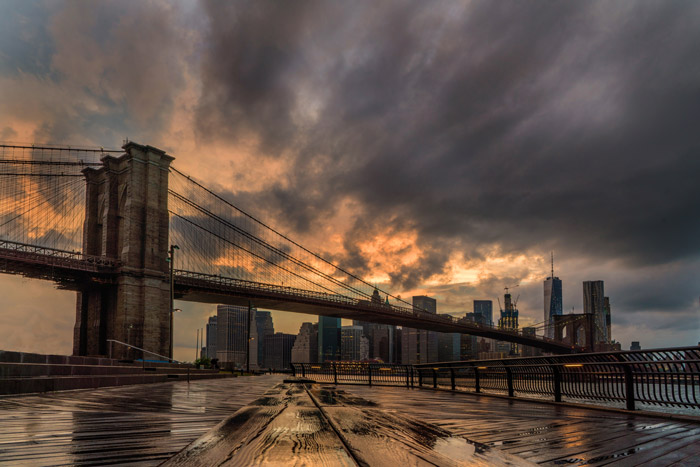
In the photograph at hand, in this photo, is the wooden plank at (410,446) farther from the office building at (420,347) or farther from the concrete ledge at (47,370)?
the office building at (420,347)

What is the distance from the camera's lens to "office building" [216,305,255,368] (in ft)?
530

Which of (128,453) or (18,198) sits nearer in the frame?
(128,453)

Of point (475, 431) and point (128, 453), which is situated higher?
point (128, 453)

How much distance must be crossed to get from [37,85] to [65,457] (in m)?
29.6

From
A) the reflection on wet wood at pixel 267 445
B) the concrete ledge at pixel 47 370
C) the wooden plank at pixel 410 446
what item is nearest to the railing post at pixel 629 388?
the wooden plank at pixel 410 446

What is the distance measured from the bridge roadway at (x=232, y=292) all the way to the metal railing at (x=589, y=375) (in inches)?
1001

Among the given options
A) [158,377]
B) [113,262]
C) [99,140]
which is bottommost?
[158,377]

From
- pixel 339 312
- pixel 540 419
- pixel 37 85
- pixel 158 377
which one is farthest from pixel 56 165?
pixel 540 419

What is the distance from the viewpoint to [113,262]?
36.2 metres

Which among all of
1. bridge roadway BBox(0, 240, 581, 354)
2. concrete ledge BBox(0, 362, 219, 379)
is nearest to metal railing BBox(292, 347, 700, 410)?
concrete ledge BBox(0, 362, 219, 379)

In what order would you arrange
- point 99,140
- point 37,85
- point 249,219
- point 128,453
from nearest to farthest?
point 128,453 → point 37,85 → point 99,140 → point 249,219

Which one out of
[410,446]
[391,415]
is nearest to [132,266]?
[391,415]

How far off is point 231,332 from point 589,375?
551ft

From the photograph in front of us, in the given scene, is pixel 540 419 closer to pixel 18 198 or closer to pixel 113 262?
pixel 113 262
